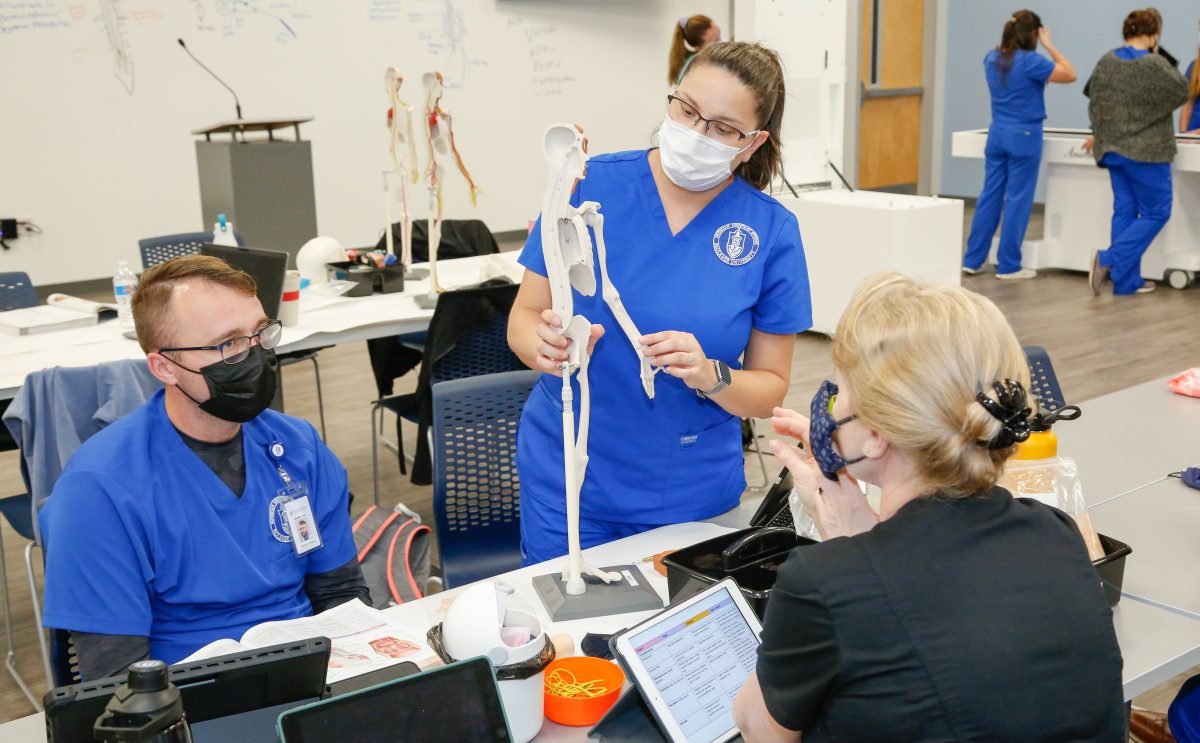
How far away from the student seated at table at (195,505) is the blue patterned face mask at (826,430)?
2.99 ft

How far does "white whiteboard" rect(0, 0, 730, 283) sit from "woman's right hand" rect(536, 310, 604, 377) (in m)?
5.91

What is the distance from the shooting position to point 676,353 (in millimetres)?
1841

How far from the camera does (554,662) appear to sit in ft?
5.35

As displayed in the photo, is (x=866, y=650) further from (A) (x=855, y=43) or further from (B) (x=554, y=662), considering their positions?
(A) (x=855, y=43)

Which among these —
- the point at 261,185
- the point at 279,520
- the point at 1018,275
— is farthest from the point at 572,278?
the point at 1018,275

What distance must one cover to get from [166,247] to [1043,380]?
326 centimetres

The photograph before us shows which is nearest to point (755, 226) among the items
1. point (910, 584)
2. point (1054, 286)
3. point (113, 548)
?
point (910, 584)

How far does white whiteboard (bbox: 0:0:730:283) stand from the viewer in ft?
22.2

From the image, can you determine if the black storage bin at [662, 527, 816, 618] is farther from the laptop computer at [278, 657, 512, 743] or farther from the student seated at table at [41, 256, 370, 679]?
the student seated at table at [41, 256, 370, 679]

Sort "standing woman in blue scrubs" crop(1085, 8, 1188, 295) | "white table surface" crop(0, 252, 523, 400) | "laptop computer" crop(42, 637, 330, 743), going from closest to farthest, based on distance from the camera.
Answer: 1. "laptop computer" crop(42, 637, 330, 743)
2. "white table surface" crop(0, 252, 523, 400)
3. "standing woman in blue scrubs" crop(1085, 8, 1188, 295)

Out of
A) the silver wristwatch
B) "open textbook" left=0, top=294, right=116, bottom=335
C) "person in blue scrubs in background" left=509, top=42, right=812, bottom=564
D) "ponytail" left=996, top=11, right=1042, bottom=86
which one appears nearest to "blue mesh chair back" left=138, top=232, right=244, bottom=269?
"open textbook" left=0, top=294, right=116, bottom=335

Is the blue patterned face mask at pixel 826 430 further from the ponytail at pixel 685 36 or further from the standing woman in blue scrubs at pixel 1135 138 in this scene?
the standing woman in blue scrubs at pixel 1135 138

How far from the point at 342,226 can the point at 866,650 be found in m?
7.35

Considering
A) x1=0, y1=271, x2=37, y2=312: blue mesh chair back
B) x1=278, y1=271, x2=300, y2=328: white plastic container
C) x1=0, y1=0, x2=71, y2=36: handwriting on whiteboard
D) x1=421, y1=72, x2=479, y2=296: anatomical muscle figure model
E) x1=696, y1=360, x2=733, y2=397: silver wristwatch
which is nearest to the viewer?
x1=696, y1=360, x2=733, y2=397: silver wristwatch
